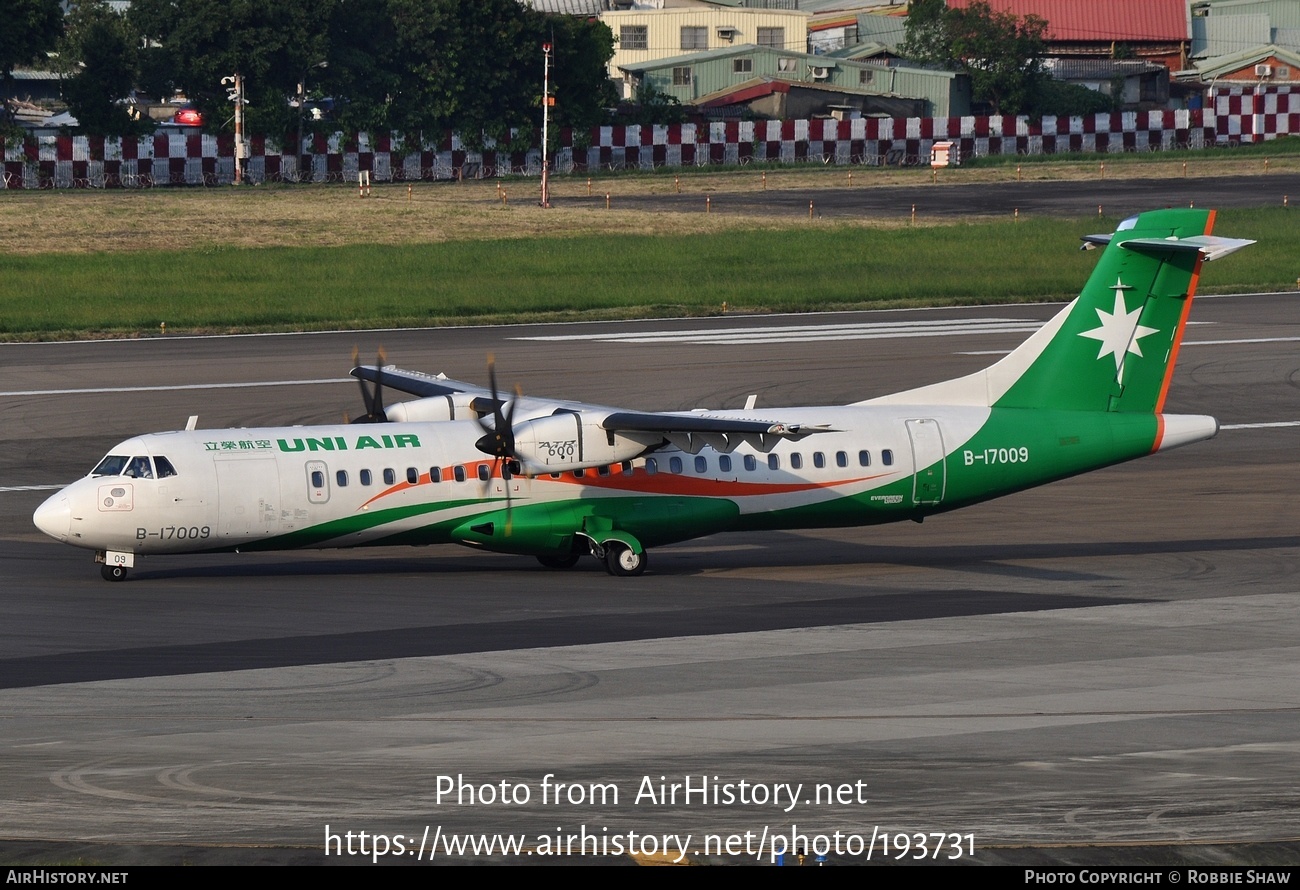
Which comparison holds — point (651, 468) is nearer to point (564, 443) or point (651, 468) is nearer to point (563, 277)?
point (564, 443)

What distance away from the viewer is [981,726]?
52.9 feet

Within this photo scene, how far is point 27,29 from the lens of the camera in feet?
278

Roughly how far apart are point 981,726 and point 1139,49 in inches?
4615

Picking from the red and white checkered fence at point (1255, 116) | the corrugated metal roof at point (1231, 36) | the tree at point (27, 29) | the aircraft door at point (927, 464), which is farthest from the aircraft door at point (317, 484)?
the corrugated metal roof at point (1231, 36)

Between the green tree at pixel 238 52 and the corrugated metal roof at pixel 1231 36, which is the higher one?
the corrugated metal roof at pixel 1231 36

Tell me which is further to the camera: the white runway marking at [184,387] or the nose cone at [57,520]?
the white runway marking at [184,387]

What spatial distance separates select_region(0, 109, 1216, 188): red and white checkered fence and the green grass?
20.4 meters

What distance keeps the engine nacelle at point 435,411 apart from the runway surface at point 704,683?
2143mm

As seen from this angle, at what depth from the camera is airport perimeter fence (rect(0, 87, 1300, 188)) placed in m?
78.1

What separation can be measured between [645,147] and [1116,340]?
213ft

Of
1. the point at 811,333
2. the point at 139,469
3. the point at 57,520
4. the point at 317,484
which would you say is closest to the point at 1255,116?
the point at 811,333

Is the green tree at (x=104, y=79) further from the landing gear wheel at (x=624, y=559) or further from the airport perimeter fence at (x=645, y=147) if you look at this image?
the landing gear wheel at (x=624, y=559)

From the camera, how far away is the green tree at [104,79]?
88.6 metres

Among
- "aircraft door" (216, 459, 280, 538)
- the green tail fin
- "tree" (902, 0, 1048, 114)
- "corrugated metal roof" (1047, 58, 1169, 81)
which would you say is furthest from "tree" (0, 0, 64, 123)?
the green tail fin
